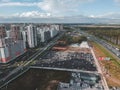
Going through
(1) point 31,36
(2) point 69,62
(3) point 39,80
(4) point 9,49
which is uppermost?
(1) point 31,36

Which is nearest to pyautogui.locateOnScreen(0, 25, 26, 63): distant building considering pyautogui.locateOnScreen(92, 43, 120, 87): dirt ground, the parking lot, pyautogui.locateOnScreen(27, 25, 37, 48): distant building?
the parking lot

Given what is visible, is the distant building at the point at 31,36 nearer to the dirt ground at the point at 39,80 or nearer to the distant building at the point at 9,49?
the distant building at the point at 9,49

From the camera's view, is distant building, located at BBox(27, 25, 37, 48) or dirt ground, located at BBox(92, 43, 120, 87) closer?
dirt ground, located at BBox(92, 43, 120, 87)

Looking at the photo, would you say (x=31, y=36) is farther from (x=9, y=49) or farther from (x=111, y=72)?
(x=111, y=72)

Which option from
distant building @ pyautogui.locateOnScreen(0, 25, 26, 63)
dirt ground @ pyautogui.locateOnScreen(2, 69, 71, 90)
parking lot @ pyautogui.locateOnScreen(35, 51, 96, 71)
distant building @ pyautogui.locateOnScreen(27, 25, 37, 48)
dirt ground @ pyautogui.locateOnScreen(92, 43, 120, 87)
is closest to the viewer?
dirt ground @ pyautogui.locateOnScreen(2, 69, 71, 90)

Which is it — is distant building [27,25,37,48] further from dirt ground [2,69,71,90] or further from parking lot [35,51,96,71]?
dirt ground [2,69,71,90]

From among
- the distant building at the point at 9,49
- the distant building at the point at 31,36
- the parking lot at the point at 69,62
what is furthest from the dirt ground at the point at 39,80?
the distant building at the point at 31,36

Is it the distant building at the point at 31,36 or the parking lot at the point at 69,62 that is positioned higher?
the distant building at the point at 31,36

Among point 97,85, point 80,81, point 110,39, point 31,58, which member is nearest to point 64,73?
point 80,81

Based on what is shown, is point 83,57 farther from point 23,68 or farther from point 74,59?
point 23,68

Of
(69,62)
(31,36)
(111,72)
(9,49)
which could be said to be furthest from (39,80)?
(31,36)

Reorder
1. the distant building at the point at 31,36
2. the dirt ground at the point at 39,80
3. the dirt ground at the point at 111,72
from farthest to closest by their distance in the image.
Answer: the distant building at the point at 31,36 → the dirt ground at the point at 111,72 → the dirt ground at the point at 39,80
